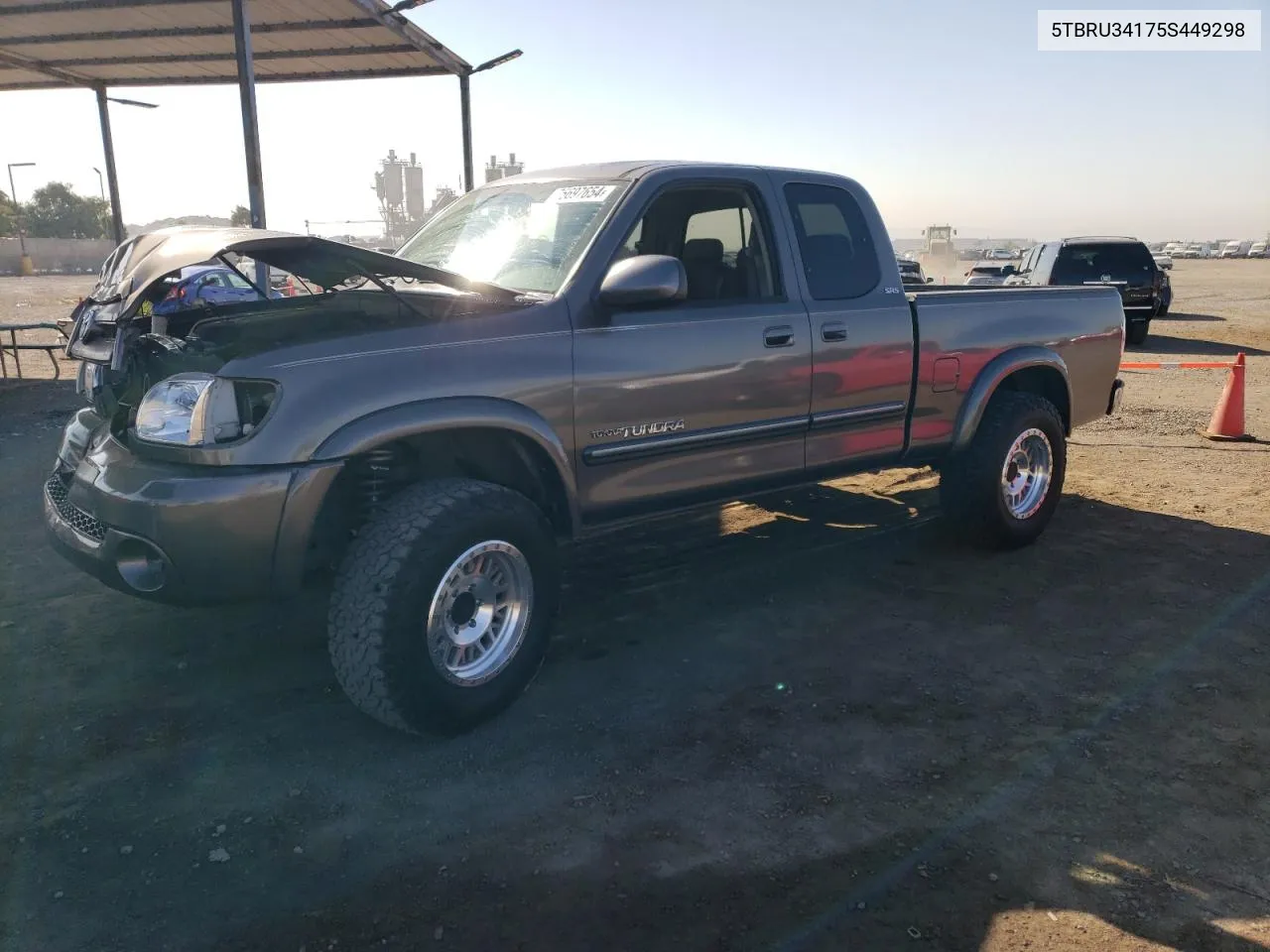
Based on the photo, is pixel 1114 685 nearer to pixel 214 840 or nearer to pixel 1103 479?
pixel 214 840

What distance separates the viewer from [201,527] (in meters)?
2.92

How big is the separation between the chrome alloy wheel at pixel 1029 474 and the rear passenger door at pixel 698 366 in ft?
5.76

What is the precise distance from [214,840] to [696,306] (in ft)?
8.74

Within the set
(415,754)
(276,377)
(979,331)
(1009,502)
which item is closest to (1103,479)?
(1009,502)

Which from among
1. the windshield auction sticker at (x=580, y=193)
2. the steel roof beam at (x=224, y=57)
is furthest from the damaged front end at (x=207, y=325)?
the steel roof beam at (x=224, y=57)

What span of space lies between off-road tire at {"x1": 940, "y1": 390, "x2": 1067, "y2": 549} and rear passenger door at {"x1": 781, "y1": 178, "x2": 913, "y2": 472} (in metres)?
0.58

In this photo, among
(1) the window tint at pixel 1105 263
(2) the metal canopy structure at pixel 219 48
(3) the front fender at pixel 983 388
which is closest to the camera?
(3) the front fender at pixel 983 388

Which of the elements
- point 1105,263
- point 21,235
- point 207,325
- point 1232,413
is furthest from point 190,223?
point 21,235

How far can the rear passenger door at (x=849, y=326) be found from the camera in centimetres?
439

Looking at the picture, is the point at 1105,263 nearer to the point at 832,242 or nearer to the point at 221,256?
the point at 832,242

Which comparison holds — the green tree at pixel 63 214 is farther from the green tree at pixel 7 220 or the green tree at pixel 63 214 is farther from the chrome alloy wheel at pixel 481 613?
the chrome alloy wheel at pixel 481 613

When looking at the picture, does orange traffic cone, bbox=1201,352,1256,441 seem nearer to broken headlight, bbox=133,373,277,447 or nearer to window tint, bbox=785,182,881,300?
window tint, bbox=785,182,881,300

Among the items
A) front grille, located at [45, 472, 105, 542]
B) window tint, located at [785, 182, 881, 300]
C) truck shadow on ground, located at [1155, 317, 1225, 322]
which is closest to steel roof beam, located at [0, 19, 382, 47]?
window tint, located at [785, 182, 881, 300]

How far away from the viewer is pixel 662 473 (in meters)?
3.91
